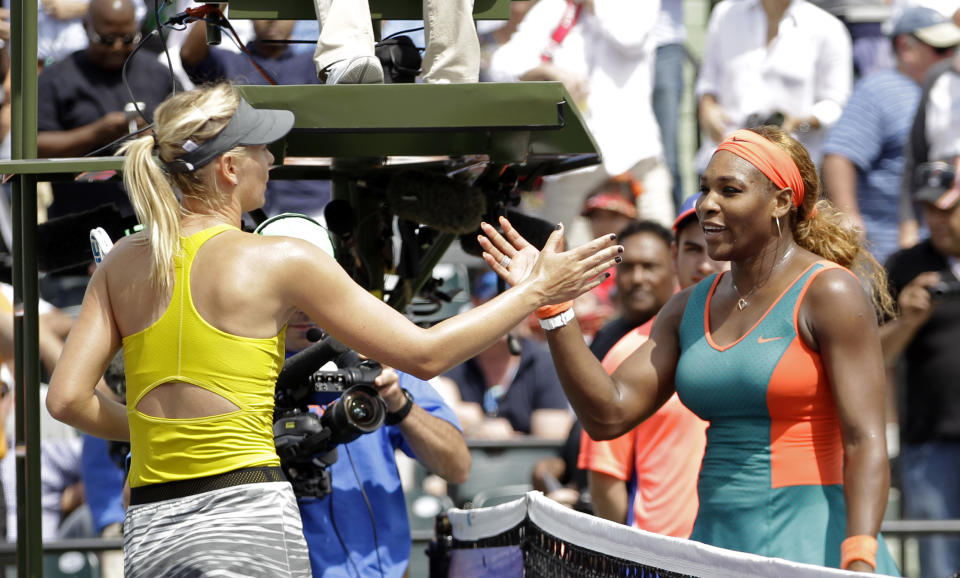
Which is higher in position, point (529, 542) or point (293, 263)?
point (293, 263)

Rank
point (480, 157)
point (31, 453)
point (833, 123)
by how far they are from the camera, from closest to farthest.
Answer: point (31, 453) → point (480, 157) → point (833, 123)

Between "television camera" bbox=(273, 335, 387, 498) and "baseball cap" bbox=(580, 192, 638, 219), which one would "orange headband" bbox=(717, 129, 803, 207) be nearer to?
"television camera" bbox=(273, 335, 387, 498)

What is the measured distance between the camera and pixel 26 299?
12.1 ft

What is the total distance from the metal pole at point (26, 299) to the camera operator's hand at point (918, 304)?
420cm

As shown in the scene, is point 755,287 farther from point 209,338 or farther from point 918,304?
point 918,304

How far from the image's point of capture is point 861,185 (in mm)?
7688

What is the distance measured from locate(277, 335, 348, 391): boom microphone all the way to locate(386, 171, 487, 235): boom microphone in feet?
1.84

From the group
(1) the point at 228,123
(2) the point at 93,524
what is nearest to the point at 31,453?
(1) the point at 228,123

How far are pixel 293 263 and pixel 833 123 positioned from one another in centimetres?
531

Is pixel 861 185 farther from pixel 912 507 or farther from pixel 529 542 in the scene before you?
pixel 529 542

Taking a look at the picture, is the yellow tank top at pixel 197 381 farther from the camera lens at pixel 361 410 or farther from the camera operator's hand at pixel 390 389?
the camera operator's hand at pixel 390 389

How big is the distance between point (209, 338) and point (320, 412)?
1.12 m

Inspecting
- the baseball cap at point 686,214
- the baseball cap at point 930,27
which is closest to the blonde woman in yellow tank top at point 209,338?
the baseball cap at point 686,214

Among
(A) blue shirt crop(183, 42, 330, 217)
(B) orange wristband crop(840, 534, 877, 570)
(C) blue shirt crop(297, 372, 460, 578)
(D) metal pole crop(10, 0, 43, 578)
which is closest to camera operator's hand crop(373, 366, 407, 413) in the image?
(C) blue shirt crop(297, 372, 460, 578)
